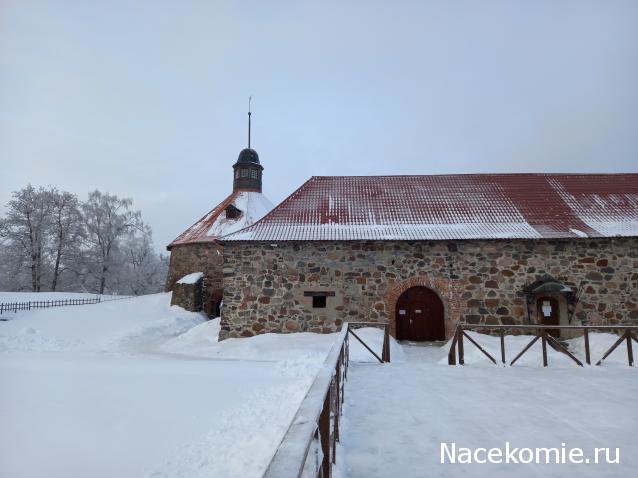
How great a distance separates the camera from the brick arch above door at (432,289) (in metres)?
11.7

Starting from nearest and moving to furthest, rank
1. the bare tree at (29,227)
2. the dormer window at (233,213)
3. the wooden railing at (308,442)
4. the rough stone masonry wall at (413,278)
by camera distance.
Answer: the wooden railing at (308,442) → the rough stone masonry wall at (413,278) → the dormer window at (233,213) → the bare tree at (29,227)

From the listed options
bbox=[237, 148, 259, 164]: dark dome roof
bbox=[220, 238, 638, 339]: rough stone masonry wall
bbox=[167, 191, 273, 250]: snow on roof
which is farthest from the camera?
bbox=[237, 148, 259, 164]: dark dome roof

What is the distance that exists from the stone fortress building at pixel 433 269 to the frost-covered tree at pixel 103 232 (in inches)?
905

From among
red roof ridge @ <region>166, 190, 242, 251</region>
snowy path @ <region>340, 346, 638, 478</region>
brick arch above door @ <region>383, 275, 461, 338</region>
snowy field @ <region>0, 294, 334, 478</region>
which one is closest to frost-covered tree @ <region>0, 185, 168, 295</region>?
red roof ridge @ <region>166, 190, 242, 251</region>

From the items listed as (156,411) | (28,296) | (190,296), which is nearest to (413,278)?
(156,411)

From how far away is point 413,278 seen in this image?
38.9 feet

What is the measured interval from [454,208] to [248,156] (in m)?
13.7

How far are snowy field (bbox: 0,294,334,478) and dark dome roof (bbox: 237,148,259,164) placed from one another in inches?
536

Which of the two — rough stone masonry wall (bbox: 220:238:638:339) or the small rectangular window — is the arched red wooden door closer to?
rough stone masonry wall (bbox: 220:238:638:339)

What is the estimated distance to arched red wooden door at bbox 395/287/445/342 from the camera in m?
12.1

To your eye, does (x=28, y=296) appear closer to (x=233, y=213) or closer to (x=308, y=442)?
(x=233, y=213)

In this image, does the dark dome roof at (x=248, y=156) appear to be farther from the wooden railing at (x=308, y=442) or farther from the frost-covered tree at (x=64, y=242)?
the wooden railing at (x=308, y=442)

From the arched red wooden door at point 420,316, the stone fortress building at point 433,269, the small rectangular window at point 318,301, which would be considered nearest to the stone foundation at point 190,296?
the stone fortress building at point 433,269

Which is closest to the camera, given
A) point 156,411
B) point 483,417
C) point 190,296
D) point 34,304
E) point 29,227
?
point 483,417
